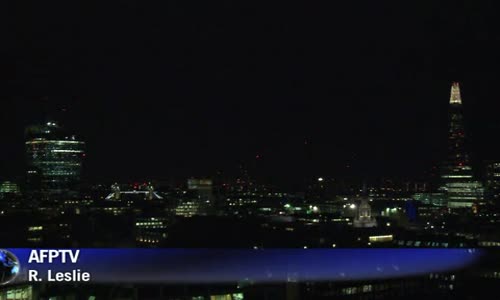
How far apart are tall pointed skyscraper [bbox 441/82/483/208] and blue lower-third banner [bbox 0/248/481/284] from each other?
2070cm

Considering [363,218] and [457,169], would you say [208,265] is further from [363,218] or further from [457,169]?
[457,169]

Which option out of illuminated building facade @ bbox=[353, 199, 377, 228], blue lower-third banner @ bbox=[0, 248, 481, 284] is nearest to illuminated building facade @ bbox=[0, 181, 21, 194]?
illuminated building facade @ bbox=[353, 199, 377, 228]

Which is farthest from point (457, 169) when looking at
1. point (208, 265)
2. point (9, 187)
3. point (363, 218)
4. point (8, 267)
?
point (8, 267)

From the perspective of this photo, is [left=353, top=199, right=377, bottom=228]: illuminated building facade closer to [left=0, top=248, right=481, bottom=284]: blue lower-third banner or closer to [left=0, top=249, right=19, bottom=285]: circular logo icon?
[left=0, top=248, right=481, bottom=284]: blue lower-third banner

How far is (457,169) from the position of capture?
28469 millimetres

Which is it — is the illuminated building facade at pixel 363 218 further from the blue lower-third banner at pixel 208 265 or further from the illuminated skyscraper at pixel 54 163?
the blue lower-third banner at pixel 208 265

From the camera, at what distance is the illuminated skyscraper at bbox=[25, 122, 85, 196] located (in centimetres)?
1698

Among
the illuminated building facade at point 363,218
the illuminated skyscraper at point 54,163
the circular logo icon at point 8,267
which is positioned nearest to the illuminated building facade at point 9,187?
the illuminated skyscraper at point 54,163

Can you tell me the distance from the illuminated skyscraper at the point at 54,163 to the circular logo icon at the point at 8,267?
541 inches

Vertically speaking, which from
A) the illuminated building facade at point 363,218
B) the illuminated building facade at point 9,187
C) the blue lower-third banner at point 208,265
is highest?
the illuminated building facade at point 9,187

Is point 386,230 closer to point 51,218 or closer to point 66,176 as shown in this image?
point 51,218

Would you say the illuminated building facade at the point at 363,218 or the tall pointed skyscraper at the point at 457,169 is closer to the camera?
the illuminated building facade at the point at 363,218

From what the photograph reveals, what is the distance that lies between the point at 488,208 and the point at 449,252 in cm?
1573

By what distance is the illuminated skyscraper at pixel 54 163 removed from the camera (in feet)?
55.7
